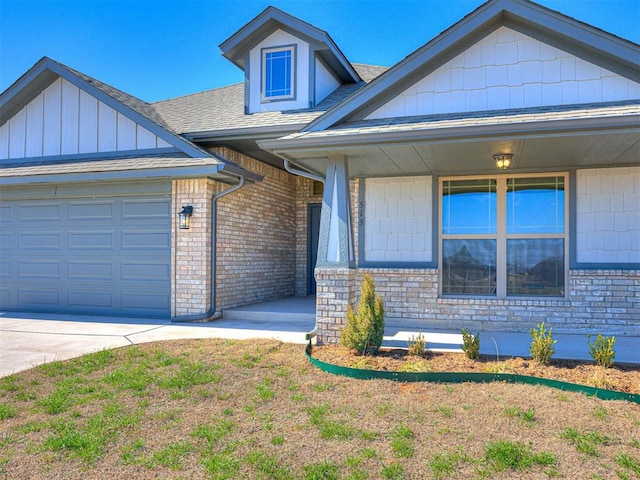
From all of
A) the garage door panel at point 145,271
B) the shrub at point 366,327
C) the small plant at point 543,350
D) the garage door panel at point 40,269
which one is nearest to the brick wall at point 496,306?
the shrub at point 366,327

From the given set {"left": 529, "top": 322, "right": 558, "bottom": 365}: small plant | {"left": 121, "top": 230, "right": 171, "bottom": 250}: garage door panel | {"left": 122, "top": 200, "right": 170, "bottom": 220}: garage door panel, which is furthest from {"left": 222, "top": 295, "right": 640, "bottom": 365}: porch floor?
{"left": 122, "top": 200, "right": 170, "bottom": 220}: garage door panel

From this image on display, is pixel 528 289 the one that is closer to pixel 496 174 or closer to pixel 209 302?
pixel 496 174

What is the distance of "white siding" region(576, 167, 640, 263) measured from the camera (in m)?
7.37

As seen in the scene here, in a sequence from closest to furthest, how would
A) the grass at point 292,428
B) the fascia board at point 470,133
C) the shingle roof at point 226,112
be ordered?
the grass at point 292,428 → the fascia board at point 470,133 → the shingle roof at point 226,112

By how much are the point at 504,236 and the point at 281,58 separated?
6.09 meters

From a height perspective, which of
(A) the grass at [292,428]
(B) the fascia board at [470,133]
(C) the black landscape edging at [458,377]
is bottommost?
(A) the grass at [292,428]

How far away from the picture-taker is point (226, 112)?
1073 cm

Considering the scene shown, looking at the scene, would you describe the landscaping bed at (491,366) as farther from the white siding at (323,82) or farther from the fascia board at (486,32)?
the white siding at (323,82)

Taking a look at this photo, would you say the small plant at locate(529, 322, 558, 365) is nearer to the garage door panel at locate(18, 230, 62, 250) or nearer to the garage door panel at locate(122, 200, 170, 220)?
the garage door panel at locate(122, 200, 170, 220)

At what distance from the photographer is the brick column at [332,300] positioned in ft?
21.5

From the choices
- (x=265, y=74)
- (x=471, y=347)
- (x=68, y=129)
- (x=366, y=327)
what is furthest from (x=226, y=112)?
(x=471, y=347)

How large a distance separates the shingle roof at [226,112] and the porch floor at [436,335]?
361cm

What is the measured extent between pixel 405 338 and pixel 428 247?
1806mm

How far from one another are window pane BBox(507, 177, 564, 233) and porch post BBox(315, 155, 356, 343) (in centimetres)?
301
